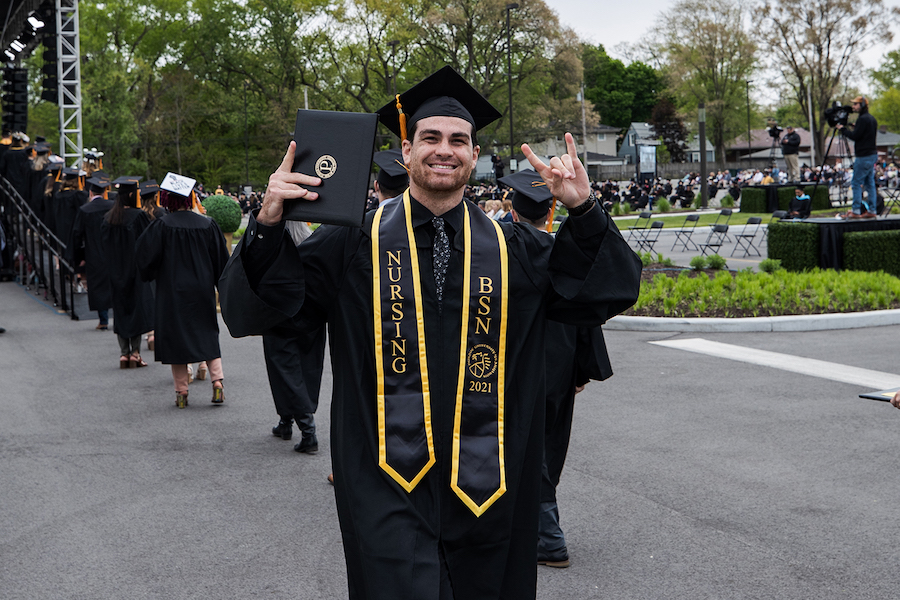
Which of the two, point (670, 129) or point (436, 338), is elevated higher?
point (670, 129)

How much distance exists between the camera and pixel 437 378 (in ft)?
8.29

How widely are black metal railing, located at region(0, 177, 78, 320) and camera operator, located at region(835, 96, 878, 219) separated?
12.3 metres

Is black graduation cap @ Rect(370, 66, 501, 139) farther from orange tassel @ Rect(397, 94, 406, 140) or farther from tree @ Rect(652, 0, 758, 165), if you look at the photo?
tree @ Rect(652, 0, 758, 165)

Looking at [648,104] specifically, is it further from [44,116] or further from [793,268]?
[793,268]

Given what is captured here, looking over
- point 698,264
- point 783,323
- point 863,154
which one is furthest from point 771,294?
point 863,154

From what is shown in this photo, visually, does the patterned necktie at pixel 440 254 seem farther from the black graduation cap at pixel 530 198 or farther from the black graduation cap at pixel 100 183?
the black graduation cap at pixel 100 183

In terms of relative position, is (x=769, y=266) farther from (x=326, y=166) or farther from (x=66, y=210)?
(x=326, y=166)

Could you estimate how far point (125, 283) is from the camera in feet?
30.8

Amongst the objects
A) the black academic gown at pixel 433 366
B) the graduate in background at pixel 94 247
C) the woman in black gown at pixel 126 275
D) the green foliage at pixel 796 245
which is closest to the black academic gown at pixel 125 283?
the woman in black gown at pixel 126 275

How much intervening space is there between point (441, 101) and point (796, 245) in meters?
12.7

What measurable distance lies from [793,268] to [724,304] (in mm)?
3584

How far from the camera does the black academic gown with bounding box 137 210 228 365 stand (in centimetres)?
756

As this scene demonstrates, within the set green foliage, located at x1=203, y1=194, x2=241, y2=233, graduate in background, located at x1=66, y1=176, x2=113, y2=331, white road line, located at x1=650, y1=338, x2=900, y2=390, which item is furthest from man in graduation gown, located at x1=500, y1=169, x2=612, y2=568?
graduate in background, located at x1=66, y1=176, x2=113, y2=331

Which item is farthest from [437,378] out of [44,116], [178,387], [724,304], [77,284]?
[44,116]
